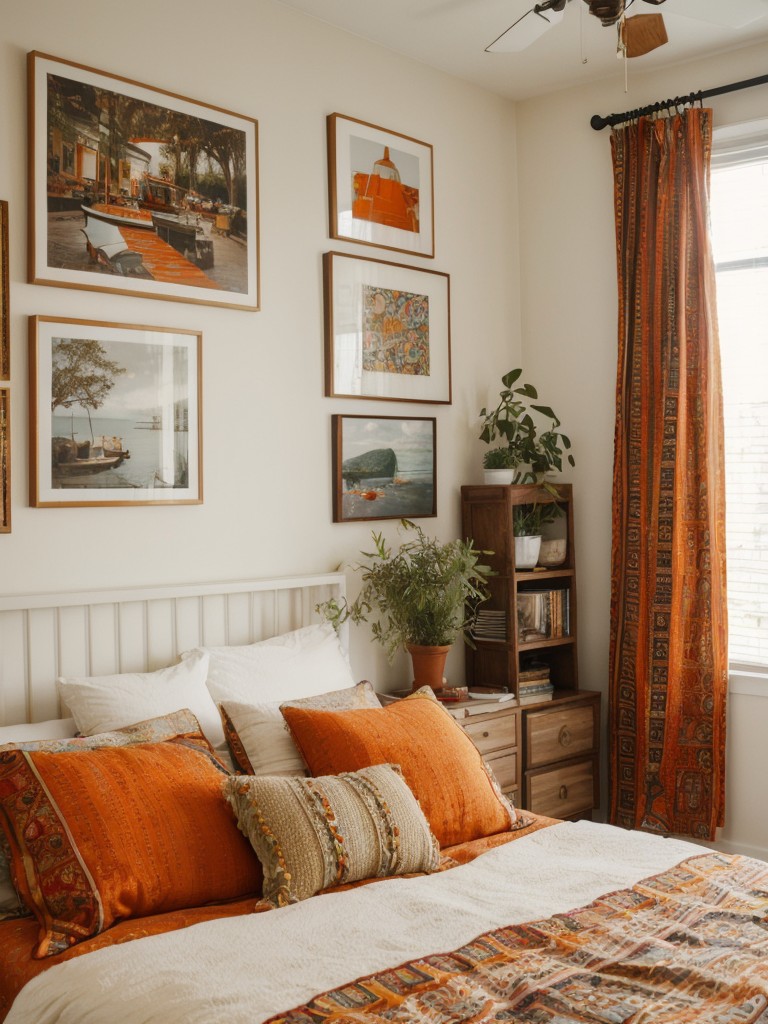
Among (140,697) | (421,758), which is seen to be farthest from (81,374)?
(421,758)

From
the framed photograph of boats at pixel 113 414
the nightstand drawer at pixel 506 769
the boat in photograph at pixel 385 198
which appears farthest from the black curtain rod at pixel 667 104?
the nightstand drawer at pixel 506 769

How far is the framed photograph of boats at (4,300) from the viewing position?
102 inches

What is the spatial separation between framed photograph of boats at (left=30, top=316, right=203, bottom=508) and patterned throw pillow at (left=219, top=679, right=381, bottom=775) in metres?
0.69

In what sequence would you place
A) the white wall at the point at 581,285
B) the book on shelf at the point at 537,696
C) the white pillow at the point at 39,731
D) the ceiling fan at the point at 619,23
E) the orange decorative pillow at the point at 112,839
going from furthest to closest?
the white wall at the point at 581,285 → the book on shelf at the point at 537,696 → the white pillow at the point at 39,731 → the ceiling fan at the point at 619,23 → the orange decorative pillow at the point at 112,839

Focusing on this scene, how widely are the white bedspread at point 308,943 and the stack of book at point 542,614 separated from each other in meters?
1.41

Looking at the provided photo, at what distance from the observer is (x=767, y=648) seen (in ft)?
11.7

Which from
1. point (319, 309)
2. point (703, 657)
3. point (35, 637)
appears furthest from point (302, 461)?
point (703, 657)

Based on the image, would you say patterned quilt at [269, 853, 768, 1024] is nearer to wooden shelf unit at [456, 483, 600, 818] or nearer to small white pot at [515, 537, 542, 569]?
wooden shelf unit at [456, 483, 600, 818]

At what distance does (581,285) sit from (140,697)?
2.48m

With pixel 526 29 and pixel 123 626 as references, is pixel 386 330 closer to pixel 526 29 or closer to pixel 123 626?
pixel 526 29

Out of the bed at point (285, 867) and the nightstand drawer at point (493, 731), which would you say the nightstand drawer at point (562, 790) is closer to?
the nightstand drawer at point (493, 731)

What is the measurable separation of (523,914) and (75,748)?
106 cm

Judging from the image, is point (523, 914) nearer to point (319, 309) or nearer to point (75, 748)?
point (75, 748)

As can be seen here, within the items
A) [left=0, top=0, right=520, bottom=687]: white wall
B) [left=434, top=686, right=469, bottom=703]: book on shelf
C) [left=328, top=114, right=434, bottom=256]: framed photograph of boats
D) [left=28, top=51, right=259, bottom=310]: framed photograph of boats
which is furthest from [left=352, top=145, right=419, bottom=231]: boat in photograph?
[left=434, top=686, right=469, bottom=703]: book on shelf
